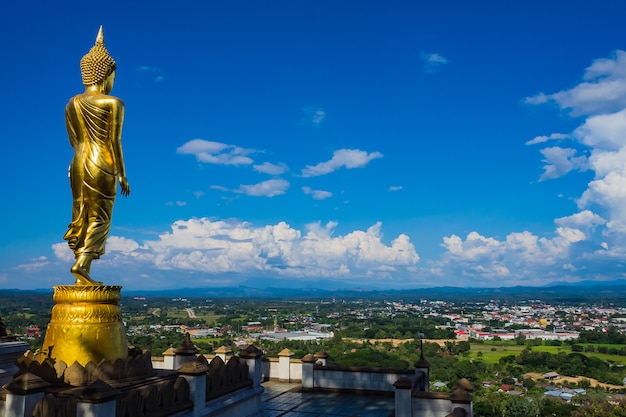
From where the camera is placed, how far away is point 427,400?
11.6 meters

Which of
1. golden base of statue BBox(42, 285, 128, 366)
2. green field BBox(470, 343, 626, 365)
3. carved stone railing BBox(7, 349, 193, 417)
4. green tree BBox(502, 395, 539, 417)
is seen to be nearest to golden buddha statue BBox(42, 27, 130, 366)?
→ golden base of statue BBox(42, 285, 128, 366)

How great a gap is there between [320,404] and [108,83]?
9.21m

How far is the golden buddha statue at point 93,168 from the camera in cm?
1102

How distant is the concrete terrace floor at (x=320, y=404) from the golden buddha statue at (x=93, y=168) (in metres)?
5.71

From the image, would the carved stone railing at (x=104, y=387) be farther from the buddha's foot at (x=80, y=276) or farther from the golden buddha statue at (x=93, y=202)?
the buddha's foot at (x=80, y=276)

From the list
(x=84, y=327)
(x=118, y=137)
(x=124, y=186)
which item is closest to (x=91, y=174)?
(x=124, y=186)

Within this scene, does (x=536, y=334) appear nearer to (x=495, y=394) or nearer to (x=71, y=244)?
(x=495, y=394)

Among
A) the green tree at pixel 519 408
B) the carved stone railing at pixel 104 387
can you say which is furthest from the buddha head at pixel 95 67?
the green tree at pixel 519 408

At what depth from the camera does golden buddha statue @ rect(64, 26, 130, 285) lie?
11016mm

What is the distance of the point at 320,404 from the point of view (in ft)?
45.4

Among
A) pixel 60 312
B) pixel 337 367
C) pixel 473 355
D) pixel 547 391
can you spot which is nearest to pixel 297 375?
pixel 337 367

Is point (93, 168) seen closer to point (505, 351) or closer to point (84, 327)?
point (84, 327)

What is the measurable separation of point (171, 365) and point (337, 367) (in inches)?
194

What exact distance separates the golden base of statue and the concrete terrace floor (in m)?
4.37
